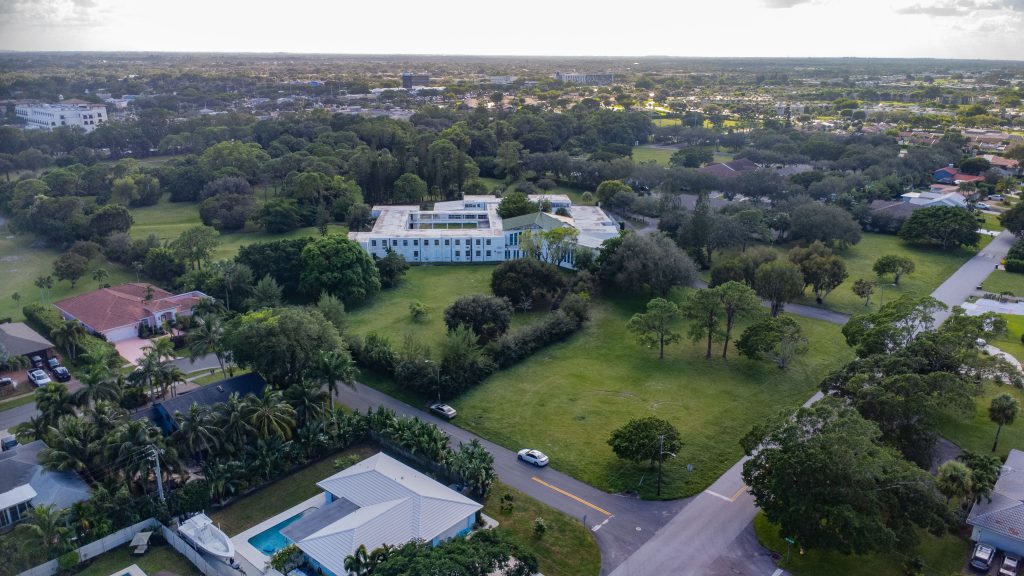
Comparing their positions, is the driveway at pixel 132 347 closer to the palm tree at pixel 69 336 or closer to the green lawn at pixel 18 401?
the palm tree at pixel 69 336

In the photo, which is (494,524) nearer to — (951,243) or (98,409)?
(98,409)

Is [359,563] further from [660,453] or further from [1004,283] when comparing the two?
[1004,283]

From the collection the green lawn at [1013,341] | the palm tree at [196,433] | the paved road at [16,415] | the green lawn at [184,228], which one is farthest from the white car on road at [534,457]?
the green lawn at [184,228]

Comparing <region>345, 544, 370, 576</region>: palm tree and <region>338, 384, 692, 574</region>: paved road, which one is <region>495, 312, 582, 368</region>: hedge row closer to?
<region>338, 384, 692, 574</region>: paved road

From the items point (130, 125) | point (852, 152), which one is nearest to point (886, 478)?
point (852, 152)

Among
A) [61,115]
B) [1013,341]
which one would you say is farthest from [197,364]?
[61,115]

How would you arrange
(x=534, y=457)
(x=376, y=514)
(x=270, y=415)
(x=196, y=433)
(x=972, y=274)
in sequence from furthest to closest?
(x=972, y=274), (x=534, y=457), (x=270, y=415), (x=196, y=433), (x=376, y=514)

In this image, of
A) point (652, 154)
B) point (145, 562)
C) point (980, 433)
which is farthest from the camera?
point (652, 154)
